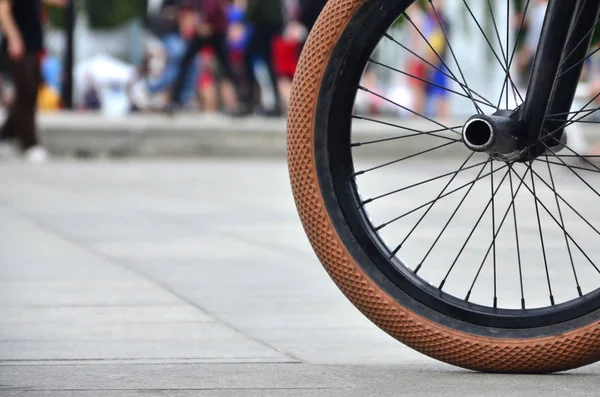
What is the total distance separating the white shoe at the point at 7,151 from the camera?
13062 mm

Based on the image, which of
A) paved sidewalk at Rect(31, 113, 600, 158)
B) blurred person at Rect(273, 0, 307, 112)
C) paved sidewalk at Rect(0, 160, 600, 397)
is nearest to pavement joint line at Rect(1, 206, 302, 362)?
paved sidewalk at Rect(0, 160, 600, 397)

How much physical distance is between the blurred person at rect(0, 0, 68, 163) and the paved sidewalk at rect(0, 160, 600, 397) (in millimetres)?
4086

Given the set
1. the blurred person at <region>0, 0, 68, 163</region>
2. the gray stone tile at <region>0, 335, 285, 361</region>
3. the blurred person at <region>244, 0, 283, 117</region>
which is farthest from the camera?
the blurred person at <region>244, 0, 283, 117</region>

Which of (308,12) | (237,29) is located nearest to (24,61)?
(308,12)

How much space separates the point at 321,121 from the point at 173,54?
17.9 meters

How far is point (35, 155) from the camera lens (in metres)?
12.6

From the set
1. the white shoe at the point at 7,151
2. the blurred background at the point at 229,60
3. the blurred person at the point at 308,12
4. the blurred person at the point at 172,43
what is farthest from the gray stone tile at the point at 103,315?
the blurred person at the point at 172,43

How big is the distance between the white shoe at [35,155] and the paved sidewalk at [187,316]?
4.23 m

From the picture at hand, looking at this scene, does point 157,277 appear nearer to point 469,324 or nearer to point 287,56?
point 469,324

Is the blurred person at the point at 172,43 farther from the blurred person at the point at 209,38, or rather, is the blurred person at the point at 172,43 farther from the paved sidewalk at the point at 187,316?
the paved sidewalk at the point at 187,316

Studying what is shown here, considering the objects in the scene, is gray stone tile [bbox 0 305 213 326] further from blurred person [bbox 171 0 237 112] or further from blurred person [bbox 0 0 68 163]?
blurred person [bbox 171 0 237 112]

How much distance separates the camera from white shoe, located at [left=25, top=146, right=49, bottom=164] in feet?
Result: 41.0

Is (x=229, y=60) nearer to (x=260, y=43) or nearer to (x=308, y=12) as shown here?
(x=260, y=43)

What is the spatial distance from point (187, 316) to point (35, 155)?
8452mm
